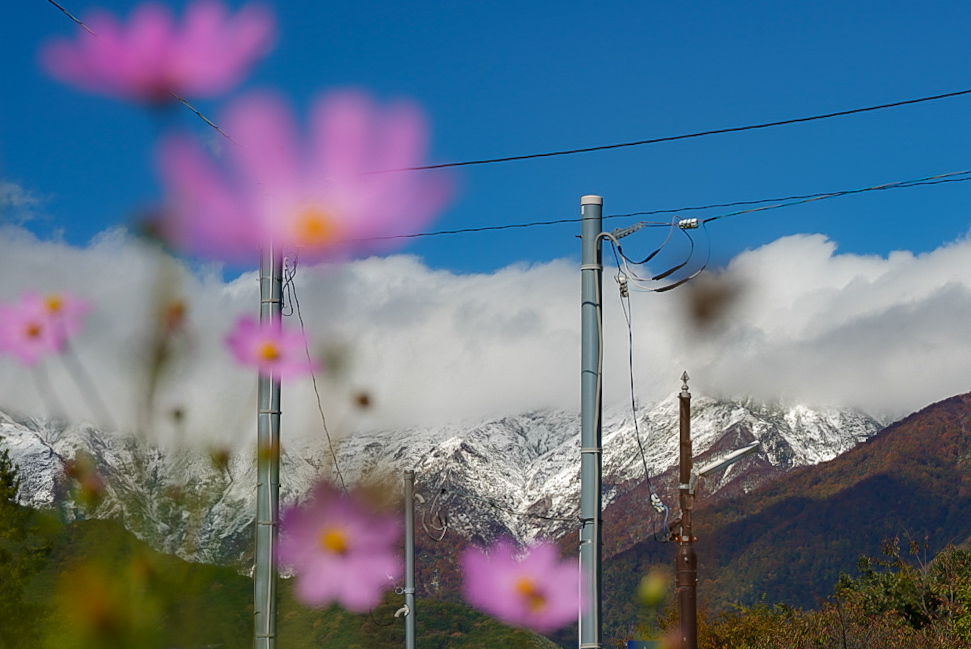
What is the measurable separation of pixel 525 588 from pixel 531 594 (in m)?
0.02

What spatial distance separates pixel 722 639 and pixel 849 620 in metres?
4.28

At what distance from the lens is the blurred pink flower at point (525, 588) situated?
7.44ft

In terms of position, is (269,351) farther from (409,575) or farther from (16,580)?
(409,575)

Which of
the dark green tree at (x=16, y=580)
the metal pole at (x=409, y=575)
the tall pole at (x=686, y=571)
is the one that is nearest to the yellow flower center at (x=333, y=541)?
the dark green tree at (x=16, y=580)

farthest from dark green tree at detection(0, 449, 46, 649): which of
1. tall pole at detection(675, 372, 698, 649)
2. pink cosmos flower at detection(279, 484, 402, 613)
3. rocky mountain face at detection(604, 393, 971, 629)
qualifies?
rocky mountain face at detection(604, 393, 971, 629)

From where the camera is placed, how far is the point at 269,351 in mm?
1624

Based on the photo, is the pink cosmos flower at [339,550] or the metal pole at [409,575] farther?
the metal pole at [409,575]

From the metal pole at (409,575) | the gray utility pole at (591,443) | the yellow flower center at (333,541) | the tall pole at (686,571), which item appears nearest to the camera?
the yellow flower center at (333,541)

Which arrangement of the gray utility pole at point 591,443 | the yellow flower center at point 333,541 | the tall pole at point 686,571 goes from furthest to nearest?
the tall pole at point 686,571, the gray utility pole at point 591,443, the yellow flower center at point 333,541

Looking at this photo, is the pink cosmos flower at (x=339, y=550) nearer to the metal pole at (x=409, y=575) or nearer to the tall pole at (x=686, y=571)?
the tall pole at (x=686, y=571)

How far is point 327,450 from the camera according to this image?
1.51 metres

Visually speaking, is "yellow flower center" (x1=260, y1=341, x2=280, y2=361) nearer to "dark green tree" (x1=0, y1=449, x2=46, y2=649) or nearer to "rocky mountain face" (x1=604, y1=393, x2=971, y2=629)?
"dark green tree" (x1=0, y1=449, x2=46, y2=649)

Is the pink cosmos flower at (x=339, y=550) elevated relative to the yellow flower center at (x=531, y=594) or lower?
elevated

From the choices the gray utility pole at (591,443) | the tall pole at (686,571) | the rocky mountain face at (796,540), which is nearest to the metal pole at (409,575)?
the tall pole at (686,571)
